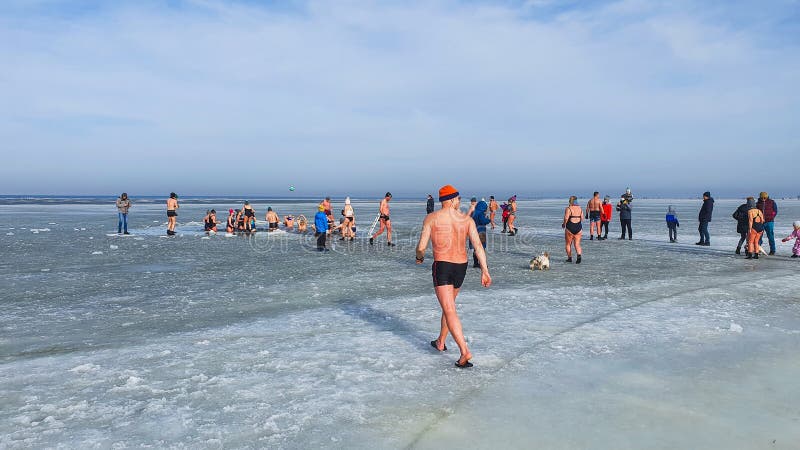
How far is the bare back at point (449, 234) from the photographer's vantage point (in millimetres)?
5309

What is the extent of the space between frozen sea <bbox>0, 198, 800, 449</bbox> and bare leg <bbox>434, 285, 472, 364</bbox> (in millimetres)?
184

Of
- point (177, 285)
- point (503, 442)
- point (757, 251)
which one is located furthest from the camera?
point (757, 251)

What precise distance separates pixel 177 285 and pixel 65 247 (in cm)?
962

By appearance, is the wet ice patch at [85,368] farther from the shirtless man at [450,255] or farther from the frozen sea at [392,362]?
the shirtless man at [450,255]

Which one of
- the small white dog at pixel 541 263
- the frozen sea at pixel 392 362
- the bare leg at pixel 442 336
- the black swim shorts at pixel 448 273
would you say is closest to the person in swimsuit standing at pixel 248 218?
Result: the frozen sea at pixel 392 362

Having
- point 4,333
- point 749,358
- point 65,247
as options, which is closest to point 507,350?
point 749,358

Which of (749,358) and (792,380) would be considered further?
(749,358)

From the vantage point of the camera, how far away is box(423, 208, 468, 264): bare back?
5.31m

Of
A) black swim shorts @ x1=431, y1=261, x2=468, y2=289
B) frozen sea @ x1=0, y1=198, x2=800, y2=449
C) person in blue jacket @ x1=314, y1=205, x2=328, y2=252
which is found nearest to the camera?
frozen sea @ x1=0, y1=198, x2=800, y2=449

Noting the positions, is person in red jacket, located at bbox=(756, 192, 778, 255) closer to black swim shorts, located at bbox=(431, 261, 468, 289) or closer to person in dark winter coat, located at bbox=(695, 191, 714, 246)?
person in dark winter coat, located at bbox=(695, 191, 714, 246)

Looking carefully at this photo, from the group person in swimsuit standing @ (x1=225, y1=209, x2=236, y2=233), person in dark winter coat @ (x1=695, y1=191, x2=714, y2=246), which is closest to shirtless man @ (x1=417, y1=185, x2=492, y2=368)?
person in dark winter coat @ (x1=695, y1=191, x2=714, y2=246)

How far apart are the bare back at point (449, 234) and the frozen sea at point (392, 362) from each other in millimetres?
1177

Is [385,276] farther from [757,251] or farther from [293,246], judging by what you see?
[757,251]

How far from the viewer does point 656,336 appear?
6.29m
